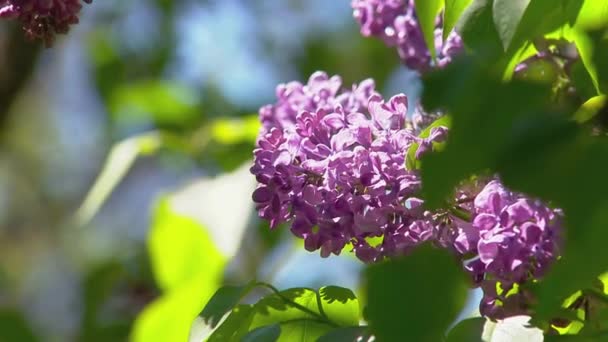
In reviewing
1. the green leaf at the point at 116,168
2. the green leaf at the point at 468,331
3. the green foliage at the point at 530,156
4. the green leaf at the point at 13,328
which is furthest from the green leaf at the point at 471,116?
the green leaf at the point at 13,328

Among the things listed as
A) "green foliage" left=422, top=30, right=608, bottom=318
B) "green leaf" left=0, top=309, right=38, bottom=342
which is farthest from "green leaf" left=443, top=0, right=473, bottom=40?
"green leaf" left=0, top=309, right=38, bottom=342

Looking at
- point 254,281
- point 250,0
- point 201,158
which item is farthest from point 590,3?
point 250,0

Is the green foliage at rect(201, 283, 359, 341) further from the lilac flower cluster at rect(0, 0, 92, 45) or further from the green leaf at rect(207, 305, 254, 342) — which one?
the lilac flower cluster at rect(0, 0, 92, 45)

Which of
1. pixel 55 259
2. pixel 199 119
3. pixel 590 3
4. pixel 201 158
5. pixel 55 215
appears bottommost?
pixel 55 259

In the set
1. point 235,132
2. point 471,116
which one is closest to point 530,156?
point 471,116

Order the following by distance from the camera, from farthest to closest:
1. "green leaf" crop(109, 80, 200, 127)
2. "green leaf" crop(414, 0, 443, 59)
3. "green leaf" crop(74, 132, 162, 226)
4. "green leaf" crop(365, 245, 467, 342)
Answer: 1. "green leaf" crop(109, 80, 200, 127)
2. "green leaf" crop(74, 132, 162, 226)
3. "green leaf" crop(414, 0, 443, 59)
4. "green leaf" crop(365, 245, 467, 342)

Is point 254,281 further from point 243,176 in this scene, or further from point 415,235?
point 243,176

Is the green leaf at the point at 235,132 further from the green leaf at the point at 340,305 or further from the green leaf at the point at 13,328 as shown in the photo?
the green leaf at the point at 340,305
